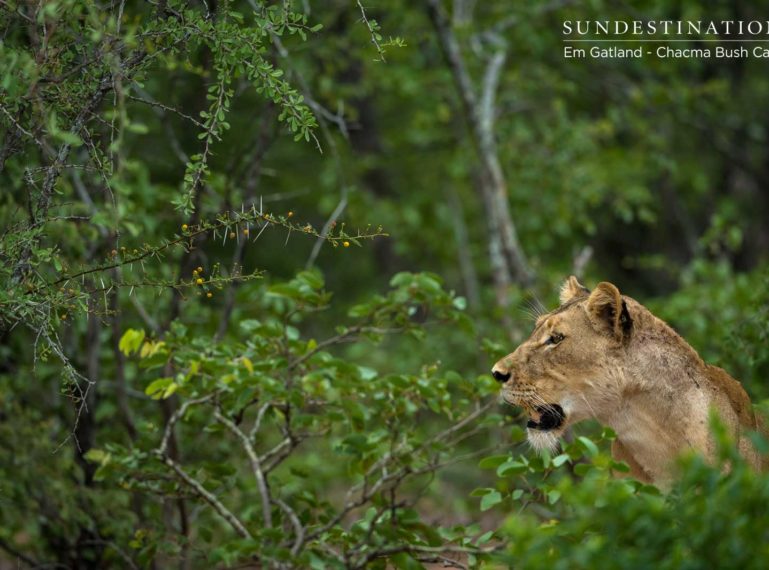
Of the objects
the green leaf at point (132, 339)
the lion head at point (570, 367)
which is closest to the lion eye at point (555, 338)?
the lion head at point (570, 367)

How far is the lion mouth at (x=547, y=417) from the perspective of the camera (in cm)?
542

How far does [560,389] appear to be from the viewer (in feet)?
17.6

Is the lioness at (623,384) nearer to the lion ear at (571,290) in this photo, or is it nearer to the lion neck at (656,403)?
the lion neck at (656,403)

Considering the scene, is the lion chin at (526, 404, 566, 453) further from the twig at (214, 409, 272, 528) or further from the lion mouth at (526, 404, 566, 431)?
the twig at (214, 409, 272, 528)

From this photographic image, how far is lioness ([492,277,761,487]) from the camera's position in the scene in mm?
5164

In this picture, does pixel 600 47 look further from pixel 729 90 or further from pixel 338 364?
pixel 338 364

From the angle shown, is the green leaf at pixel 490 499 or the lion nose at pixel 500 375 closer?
the green leaf at pixel 490 499

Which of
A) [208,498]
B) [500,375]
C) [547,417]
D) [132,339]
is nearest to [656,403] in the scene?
[547,417]

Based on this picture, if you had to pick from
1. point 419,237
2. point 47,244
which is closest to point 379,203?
point 419,237

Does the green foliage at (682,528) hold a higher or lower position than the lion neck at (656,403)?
higher

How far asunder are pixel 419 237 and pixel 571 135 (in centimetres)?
348

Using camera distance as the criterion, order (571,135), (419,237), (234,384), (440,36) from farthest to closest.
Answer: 1. (419,237)
2. (571,135)
3. (440,36)
4. (234,384)

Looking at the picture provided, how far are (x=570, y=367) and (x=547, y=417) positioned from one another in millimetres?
286

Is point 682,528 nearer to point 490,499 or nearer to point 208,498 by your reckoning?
point 490,499
